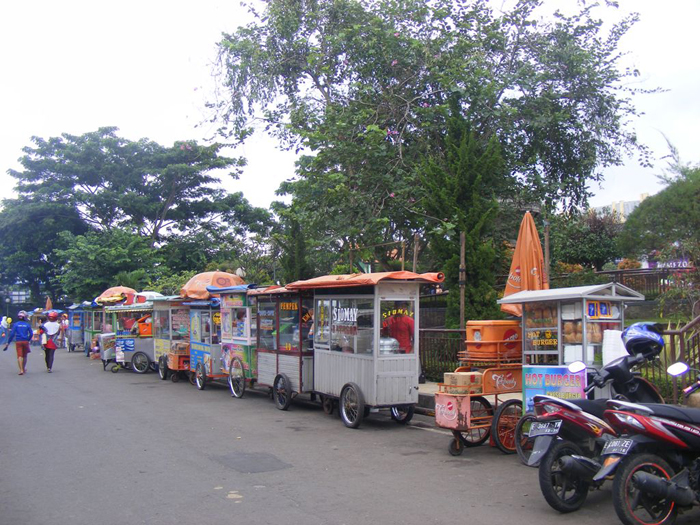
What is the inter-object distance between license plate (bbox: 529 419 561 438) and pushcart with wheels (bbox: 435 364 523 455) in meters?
2.06

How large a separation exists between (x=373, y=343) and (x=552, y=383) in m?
3.22

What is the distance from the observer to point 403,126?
1798 centimetres

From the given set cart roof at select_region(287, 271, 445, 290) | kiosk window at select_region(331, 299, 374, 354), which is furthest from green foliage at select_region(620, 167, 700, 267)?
kiosk window at select_region(331, 299, 374, 354)

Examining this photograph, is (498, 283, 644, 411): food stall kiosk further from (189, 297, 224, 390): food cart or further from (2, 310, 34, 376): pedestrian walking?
(2, 310, 34, 376): pedestrian walking

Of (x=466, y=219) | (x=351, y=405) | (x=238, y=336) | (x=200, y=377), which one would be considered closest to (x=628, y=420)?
(x=351, y=405)

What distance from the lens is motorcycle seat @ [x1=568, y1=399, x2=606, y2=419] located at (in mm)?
6078

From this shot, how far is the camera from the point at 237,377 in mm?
14164

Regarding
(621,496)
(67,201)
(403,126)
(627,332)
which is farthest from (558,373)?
(67,201)

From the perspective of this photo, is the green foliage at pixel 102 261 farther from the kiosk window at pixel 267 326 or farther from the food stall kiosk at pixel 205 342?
the kiosk window at pixel 267 326

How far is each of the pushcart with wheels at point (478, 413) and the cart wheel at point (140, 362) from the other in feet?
44.6

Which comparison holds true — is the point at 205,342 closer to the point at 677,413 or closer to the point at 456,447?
the point at 456,447

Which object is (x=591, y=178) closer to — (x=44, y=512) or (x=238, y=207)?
(x=44, y=512)

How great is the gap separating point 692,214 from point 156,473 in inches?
816

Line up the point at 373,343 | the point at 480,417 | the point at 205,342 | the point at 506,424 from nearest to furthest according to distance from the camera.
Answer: the point at 506,424 → the point at 480,417 → the point at 373,343 → the point at 205,342
